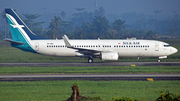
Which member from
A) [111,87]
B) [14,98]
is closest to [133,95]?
[111,87]

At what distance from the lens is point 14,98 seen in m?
19.7

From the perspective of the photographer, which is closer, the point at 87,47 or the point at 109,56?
the point at 109,56

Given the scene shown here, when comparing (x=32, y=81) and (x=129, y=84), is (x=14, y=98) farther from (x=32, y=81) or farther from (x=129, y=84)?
(x=129, y=84)

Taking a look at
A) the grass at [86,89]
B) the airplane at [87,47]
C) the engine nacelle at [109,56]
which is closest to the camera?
the grass at [86,89]

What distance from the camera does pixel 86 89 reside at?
73.9 ft

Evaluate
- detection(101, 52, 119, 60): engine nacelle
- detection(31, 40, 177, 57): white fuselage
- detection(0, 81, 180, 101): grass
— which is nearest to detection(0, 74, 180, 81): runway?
detection(0, 81, 180, 101): grass

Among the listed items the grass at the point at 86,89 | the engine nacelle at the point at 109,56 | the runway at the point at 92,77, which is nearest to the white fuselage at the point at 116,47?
the engine nacelle at the point at 109,56

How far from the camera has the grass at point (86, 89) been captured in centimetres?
2011

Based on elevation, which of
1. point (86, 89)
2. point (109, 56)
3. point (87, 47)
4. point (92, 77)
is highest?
point (87, 47)

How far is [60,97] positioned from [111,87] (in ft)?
18.0

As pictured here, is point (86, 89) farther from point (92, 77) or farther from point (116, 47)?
point (116, 47)

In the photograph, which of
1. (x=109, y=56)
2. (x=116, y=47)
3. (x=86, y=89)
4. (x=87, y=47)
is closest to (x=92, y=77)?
(x=86, y=89)

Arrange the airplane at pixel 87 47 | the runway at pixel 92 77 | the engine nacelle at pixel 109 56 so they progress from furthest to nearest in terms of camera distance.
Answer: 1. the airplane at pixel 87 47
2. the engine nacelle at pixel 109 56
3. the runway at pixel 92 77

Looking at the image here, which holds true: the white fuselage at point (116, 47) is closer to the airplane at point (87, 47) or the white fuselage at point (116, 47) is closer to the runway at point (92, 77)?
the airplane at point (87, 47)
